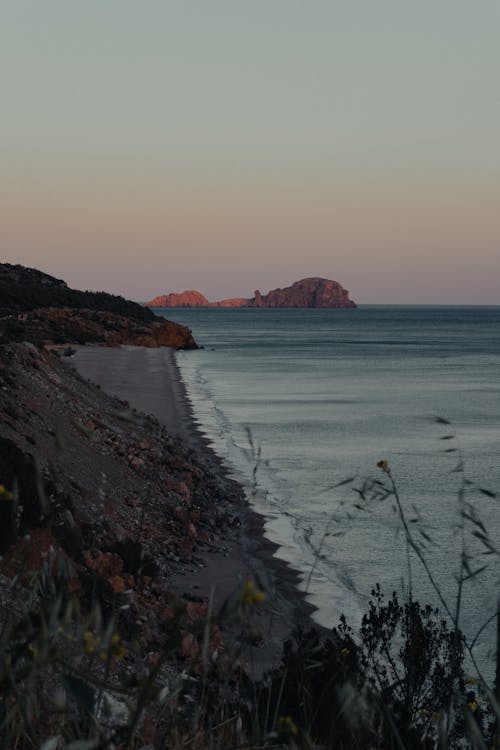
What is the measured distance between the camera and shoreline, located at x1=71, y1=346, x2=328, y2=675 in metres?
2.97

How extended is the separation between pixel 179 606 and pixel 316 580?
30.5 feet

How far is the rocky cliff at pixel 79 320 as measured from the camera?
57.7 meters

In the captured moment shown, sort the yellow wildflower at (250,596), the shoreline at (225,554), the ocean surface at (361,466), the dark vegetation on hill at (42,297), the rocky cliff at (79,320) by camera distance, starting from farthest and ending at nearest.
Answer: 1. the dark vegetation on hill at (42,297)
2. the rocky cliff at (79,320)
3. the ocean surface at (361,466)
4. the shoreline at (225,554)
5. the yellow wildflower at (250,596)

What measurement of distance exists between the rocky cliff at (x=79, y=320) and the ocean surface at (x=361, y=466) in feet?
45.9

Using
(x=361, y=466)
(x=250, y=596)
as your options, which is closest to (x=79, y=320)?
(x=361, y=466)

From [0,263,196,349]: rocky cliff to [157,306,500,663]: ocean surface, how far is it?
45.9 feet

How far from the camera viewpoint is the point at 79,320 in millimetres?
63094

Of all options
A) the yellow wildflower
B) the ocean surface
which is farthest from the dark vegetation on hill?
the yellow wildflower

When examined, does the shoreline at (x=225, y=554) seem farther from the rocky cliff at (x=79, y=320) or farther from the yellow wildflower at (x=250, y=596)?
the rocky cliff at (x=79, y=320)

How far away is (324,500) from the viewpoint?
14602 mm

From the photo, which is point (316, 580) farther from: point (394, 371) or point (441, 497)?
point (394, 371)

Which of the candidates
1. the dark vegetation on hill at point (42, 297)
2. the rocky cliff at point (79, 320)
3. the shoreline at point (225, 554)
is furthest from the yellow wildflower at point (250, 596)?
the dark vegetation on hill at point (42, 297)

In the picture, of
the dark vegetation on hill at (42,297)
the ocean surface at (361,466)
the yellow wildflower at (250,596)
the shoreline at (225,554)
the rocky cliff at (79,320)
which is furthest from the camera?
the dark vegetation on hill at (42,297)

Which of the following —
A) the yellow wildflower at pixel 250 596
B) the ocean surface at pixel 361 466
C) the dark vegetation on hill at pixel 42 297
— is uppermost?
the dark vegetation on hill at pixel 42 297
